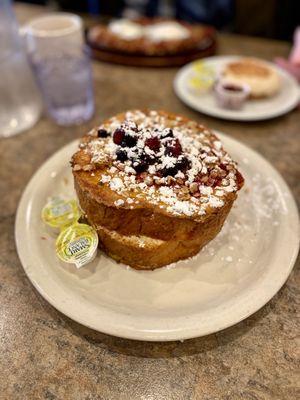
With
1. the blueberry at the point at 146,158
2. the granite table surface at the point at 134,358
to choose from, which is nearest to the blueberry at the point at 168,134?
the blueberry at the point at 146,158

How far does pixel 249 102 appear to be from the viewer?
182cm

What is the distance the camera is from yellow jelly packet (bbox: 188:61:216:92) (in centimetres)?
183

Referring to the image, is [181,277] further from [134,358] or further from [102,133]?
[102,133]

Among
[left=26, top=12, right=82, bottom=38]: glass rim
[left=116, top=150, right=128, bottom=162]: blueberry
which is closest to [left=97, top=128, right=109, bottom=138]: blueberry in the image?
[left=116, top=150, right=128, bottom=162]: blueberry

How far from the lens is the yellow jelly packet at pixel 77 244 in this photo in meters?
1.00

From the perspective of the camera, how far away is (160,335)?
33.9 inches

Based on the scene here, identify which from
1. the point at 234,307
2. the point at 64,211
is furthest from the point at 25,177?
the point at 234,307

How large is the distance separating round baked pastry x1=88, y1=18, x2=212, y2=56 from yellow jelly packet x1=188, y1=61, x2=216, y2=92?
206 mm

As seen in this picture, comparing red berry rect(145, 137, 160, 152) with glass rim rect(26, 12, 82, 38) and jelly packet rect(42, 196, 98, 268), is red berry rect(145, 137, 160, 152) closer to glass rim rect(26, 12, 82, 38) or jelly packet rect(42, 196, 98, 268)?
jelly packet rect(42, 196, 98, 268)

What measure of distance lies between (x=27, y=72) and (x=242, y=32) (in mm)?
1954

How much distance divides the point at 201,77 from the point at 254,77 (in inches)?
10.3

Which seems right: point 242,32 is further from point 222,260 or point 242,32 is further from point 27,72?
point 222,260

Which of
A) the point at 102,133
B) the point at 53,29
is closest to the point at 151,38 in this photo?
the point at 53,29

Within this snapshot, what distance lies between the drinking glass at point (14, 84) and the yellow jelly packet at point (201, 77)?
0.77 meters
